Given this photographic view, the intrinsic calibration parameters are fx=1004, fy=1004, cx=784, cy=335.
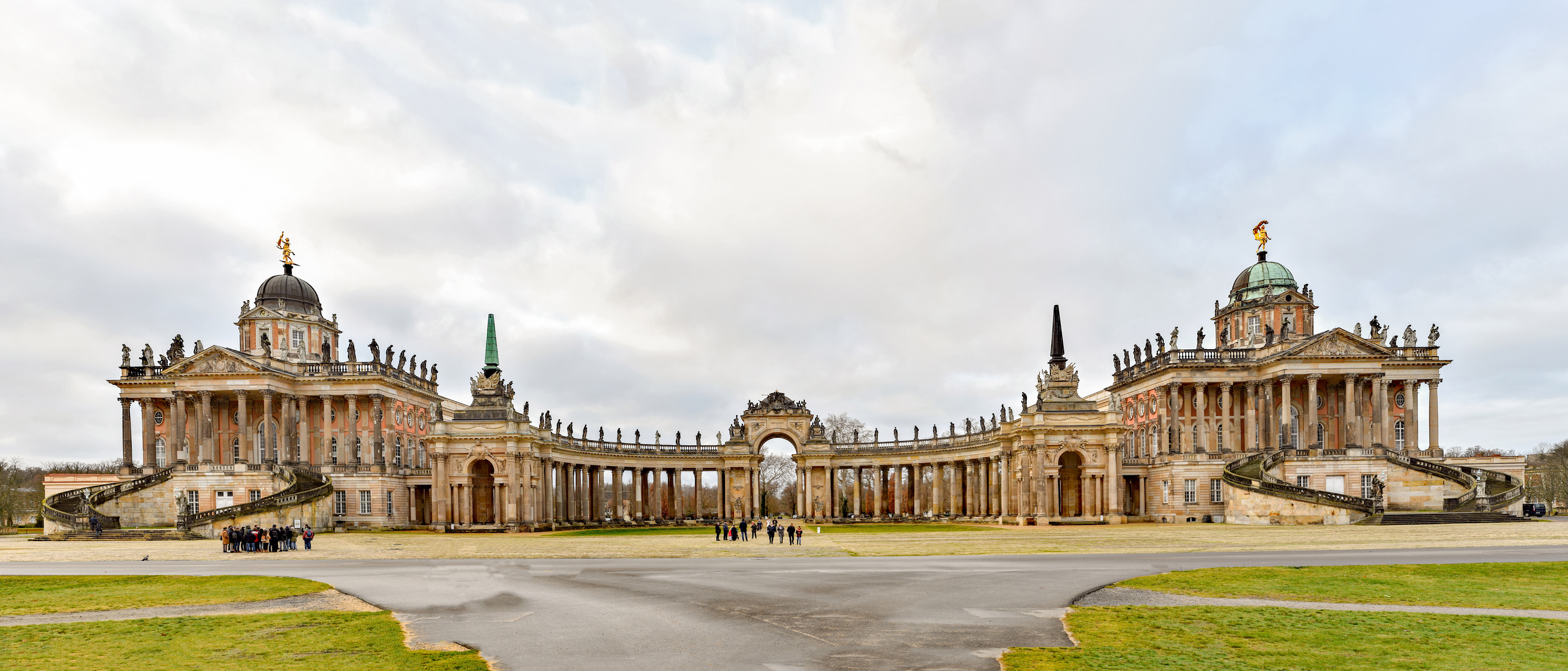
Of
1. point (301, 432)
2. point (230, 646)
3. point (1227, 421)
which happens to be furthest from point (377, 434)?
point (1227, 421)

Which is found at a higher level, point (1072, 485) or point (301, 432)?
point (301, 432)

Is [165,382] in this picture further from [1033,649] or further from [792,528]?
[1033,649]

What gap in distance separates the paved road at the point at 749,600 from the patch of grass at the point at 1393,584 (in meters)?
2.01

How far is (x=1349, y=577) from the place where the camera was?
2777 centimetres

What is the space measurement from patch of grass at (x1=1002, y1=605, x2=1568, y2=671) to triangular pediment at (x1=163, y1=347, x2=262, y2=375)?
259 ft

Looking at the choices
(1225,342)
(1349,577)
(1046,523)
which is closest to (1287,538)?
(1349,577)

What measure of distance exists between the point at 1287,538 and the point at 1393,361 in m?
46.7

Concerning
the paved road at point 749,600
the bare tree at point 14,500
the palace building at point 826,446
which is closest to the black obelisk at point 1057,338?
the palace building at point 826,446

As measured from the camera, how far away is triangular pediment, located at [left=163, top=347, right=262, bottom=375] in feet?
269

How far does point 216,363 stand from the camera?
271 feet

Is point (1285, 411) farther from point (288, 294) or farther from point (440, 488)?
point (288, 294)

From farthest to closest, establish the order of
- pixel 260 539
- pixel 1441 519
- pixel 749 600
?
pixel 1441 519
pixel 260 539
pixel 749 600

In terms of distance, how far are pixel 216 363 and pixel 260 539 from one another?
4041cm

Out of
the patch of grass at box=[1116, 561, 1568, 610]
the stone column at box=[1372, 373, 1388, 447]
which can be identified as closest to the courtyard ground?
the patch of grass at box=[1116, 561, 1568, 610]
